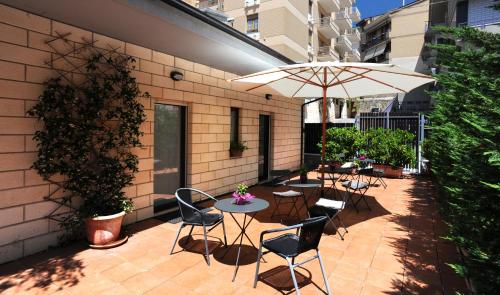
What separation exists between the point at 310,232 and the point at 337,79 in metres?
3.80

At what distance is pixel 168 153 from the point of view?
596 centimetres

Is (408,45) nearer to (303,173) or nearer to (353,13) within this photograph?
(353,13)

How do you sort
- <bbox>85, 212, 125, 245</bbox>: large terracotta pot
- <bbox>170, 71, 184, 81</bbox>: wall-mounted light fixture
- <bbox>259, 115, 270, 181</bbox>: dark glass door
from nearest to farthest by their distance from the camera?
<bbox>85, 212, 125, 245</bbox>: large terracotta pot, <bbox>170, 71, 184, 81</bbox>: wall-mounted light fixture, <bbox>259, 115, 270, 181</bbox>: dark glass door

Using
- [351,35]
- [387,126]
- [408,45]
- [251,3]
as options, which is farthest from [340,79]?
[408,45]

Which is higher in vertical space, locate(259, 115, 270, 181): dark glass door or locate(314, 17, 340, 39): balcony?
locate(314, 17, 340, 39): balcony

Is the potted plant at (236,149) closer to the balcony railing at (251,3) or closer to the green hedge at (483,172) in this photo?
the green hedge at (483,172)

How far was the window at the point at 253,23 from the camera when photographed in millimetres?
21562

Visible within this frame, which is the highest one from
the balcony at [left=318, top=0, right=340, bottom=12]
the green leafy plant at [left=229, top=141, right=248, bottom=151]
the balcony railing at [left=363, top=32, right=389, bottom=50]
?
the balcony railing at [left=363, top=32, right=389, bottom=50]

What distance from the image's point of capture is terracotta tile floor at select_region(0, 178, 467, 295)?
301 cm

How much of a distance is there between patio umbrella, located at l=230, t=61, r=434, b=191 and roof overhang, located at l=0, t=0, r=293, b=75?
2.71ft

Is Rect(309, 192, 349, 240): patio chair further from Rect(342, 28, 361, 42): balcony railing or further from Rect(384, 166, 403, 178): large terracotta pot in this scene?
Rect(342, 28, 361, 42): balcony railing

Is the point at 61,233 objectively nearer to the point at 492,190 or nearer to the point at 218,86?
the point at 218,86

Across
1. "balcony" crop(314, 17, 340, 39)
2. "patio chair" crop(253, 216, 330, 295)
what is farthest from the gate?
"balcony" crop(314, 17, 340, 39)

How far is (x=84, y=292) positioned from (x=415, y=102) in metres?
31.4
